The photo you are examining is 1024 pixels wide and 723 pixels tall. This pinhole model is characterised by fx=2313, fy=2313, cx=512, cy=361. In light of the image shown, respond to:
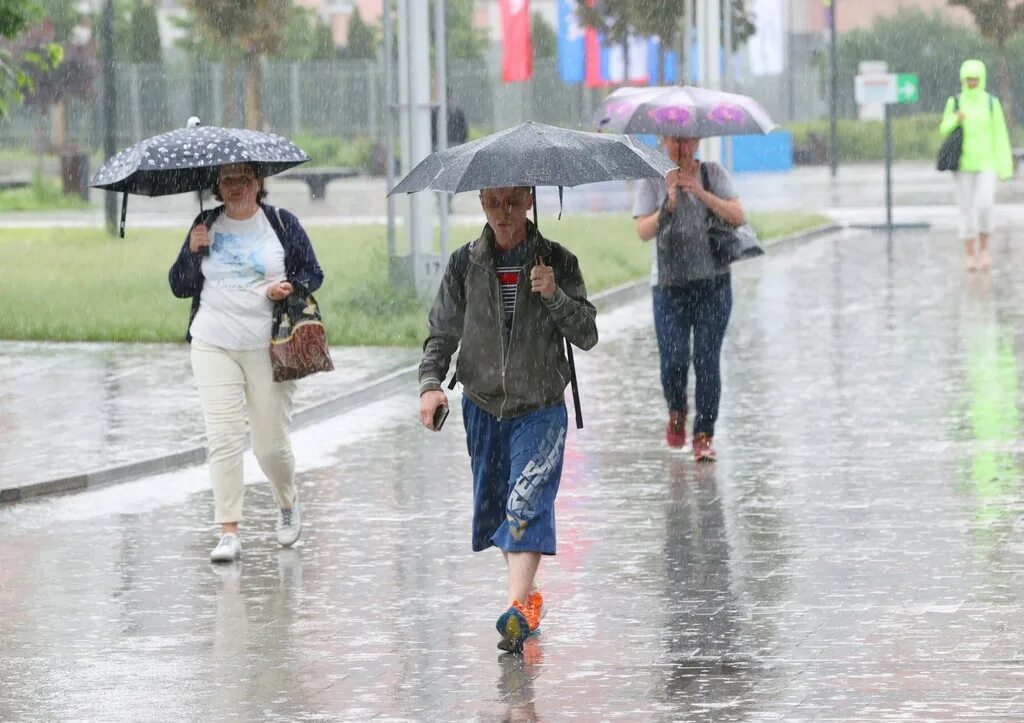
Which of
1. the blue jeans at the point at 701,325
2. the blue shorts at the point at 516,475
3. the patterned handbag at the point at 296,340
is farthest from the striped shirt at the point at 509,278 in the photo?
the blue jeans at the point at 701,325

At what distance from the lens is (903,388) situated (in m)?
14.4

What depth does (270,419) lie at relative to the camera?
9.80 metres

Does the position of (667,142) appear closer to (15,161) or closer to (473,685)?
(473,685)

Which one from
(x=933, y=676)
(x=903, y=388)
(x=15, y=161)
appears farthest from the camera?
(x=15, y=161)

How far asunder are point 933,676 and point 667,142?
16.7 feet

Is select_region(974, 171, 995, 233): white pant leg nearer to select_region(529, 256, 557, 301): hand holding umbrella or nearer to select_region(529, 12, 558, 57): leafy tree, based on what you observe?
select_region(529, 256, 557, 301): hand holding umbrella

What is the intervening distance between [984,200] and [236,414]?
14.3 meters

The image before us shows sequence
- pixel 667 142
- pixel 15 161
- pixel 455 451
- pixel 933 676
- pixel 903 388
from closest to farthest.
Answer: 1. pixel 933 676
2. pixel 667 142
3. pixel 455 451
4. pixel 903 388
5. pixel 15 161

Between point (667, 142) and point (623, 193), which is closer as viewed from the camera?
point (667, 142)

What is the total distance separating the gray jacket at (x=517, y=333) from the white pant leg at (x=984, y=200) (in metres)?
15.5

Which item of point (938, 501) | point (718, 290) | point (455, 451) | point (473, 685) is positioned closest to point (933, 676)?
point (473, 685)

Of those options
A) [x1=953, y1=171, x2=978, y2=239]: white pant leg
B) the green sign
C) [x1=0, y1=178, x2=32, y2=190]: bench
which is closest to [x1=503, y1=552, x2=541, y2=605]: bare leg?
[x1=953, y1=171, x2=978, y2=239]: white pant leg

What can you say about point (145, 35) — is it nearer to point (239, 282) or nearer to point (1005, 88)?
point (1005, 88)

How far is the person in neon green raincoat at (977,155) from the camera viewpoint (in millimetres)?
22484
